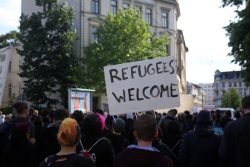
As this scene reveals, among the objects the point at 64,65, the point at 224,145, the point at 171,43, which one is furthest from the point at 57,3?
the point at 224,145

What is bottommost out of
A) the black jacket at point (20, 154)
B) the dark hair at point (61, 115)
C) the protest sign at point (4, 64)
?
the black jacket at point (20, 154)

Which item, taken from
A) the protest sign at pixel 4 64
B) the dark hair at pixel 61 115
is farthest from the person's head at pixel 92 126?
the protest sign at pixel 4 64

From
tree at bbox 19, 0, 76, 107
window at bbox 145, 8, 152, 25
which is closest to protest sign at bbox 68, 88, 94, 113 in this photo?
tree at bbox 19, 0, 76, 107

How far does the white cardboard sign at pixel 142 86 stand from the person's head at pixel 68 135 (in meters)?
4.52

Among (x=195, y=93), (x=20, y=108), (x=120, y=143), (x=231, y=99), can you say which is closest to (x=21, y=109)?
(x=20, y=108)

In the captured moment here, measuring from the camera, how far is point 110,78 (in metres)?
9.52

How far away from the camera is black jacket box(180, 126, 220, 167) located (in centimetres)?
711

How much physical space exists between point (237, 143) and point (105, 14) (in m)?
45.4

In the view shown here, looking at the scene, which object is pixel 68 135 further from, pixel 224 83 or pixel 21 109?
pixel 224 83

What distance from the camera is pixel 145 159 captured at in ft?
14.4

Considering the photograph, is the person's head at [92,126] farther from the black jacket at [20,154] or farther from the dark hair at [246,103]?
the dark hair at [246,103]

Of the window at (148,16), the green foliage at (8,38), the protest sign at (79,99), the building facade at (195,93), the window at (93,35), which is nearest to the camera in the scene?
the protest sign at (79,99)

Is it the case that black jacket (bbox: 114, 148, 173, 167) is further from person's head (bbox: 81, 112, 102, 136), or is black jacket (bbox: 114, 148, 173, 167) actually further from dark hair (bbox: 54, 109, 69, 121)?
dark hair (bbox: 54, 109, 69, 121)

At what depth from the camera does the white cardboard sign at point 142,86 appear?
30.3 ft
